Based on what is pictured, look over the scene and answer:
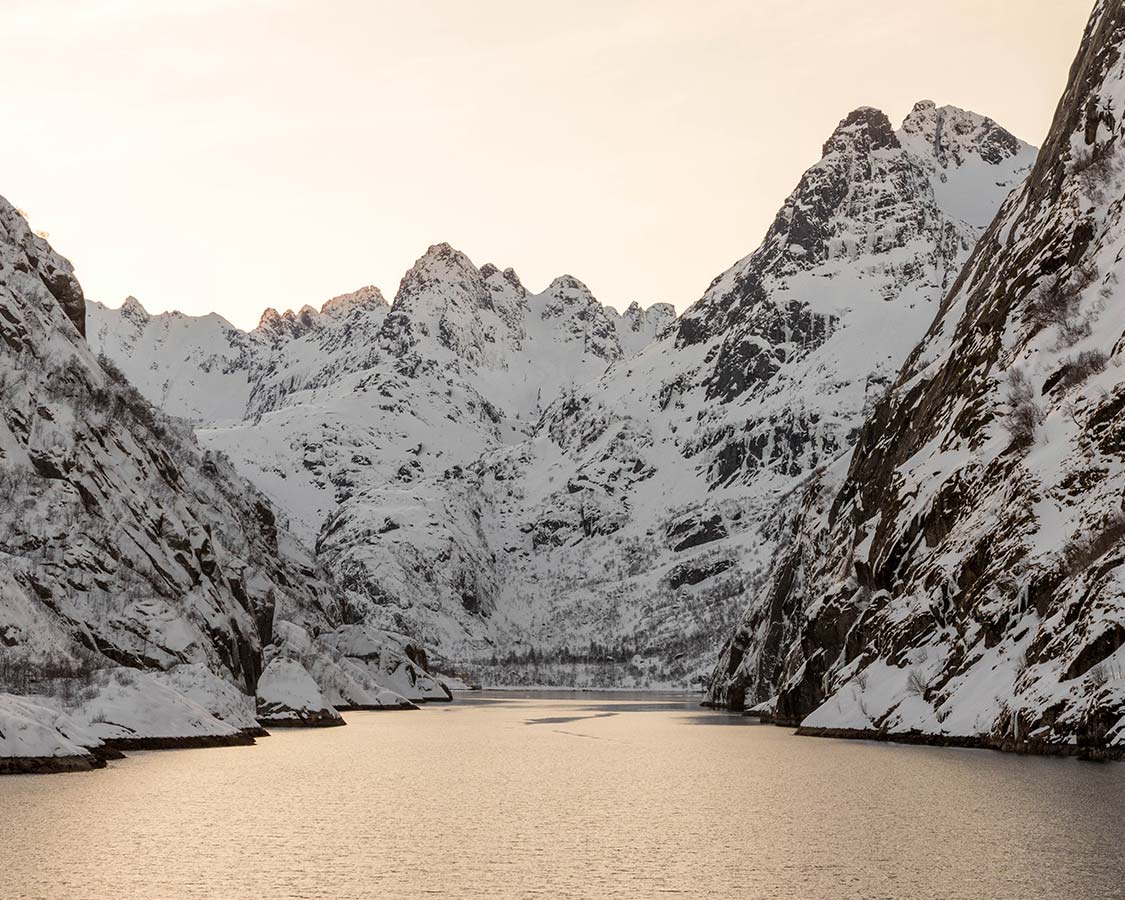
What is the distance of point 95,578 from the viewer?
9881 centimetres

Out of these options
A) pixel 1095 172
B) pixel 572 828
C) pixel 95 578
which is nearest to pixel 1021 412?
pixel 1095 172

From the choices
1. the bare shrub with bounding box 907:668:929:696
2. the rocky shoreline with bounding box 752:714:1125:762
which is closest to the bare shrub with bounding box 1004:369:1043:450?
the bare shrub with bounding box 907:668:929:696

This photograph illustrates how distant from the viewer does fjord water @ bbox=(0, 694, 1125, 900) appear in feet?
113

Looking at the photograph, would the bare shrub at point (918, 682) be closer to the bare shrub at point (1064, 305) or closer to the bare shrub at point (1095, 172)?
the bare shrub at point (1064, 305)

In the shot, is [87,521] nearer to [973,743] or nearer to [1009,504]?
[1009,504]

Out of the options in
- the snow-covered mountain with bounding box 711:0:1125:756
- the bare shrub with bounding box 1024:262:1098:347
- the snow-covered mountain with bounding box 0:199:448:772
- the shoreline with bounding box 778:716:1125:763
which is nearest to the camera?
the shoreline with bounding box 778:716:1125:763

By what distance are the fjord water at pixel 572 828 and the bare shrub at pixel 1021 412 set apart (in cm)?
1952

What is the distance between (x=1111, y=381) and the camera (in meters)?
76.4

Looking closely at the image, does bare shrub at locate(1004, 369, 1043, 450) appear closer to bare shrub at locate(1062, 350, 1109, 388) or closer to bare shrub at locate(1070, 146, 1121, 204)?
bare shrub at locate(1062, 350, 1109, 388)

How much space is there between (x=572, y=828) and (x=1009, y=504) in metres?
41.8

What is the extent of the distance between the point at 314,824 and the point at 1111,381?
162 ft

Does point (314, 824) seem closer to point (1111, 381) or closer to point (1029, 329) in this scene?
point (1111, 381)

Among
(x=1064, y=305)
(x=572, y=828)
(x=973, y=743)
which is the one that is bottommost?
(x=572, y=828)

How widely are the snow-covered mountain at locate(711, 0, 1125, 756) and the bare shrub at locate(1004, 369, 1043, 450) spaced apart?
0.43 ft
